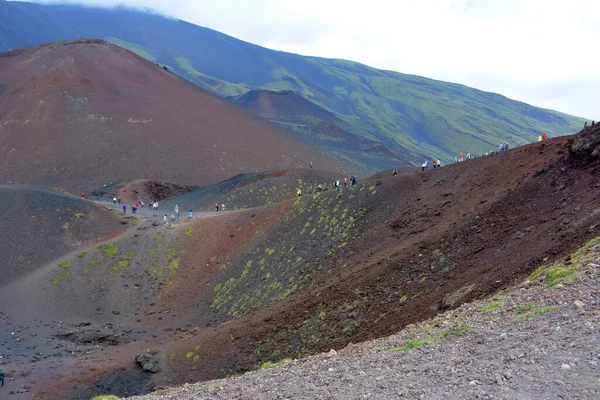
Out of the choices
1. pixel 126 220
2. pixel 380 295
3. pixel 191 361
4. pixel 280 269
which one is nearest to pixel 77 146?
pixel 126 220

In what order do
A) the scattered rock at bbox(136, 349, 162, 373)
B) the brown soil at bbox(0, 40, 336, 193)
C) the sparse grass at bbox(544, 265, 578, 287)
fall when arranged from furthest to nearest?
the brown soil at bbox(0, 40, 336, 193), the scattered rock at bbox(136, 349, 162, 373), the sparse grass at bbox(544, 265, 578, 287)

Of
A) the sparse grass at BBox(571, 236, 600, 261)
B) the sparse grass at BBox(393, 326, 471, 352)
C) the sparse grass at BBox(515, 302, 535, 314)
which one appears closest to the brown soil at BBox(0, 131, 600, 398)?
the sparse grass at BBox(571, 236, 600, 261)

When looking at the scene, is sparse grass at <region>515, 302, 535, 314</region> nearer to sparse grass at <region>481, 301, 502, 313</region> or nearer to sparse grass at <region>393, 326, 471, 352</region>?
sparse grass at <region>481, 301, 502, 313</region>

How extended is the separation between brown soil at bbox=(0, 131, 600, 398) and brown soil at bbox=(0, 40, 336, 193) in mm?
41415

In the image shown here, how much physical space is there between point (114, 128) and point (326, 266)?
71.0m

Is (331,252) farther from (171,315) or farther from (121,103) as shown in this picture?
(121,103)

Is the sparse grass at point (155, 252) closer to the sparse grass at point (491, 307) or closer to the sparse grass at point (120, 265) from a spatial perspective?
the sparse grass at point (120, 265)

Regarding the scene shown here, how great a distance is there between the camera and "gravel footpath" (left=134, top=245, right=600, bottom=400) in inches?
309

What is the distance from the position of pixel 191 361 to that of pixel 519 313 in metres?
17.3

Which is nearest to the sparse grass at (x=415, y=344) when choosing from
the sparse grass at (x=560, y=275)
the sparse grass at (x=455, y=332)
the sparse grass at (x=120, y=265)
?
the sparse grass at (x=455, y=332)

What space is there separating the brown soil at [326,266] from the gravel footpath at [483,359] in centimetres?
281

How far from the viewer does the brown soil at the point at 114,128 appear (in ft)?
261

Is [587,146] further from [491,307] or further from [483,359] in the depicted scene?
[483,359]

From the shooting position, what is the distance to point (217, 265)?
37.4 metres
